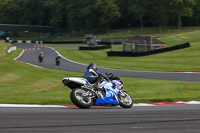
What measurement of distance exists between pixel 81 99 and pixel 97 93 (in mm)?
701

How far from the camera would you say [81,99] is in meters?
10.5

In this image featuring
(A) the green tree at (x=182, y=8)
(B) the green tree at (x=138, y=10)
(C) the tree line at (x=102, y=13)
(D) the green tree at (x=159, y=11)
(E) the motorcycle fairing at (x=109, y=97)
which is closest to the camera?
(E) the motorcycle fairing at (x=109, y=97)

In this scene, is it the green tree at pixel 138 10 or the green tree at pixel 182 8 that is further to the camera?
the green tree at pixel 138 10

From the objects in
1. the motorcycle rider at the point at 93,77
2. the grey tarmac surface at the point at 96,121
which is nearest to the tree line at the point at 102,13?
the motorcycle rider at the point at 93,77

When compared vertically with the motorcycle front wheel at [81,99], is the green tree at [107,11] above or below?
above

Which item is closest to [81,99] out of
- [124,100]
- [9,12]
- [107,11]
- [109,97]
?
[109,97]

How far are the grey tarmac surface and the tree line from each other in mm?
90323

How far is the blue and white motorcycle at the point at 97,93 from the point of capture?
10.4 meters

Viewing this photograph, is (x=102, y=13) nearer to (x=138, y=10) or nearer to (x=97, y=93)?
(x=138, y=10)

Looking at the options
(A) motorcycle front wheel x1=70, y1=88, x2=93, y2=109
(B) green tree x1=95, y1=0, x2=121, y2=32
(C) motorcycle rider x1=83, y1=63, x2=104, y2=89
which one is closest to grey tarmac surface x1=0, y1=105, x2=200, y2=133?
(A) motorcycle front wheel x1=70, y1=88, x2=93, y2=109

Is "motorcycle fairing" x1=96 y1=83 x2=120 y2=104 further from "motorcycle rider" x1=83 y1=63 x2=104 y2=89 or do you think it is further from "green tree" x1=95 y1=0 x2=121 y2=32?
"green tree" x1=95 y1=0 x2=121 y2=32

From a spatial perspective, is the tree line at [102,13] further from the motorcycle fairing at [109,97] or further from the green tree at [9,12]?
the motorcycle fairing at [109,97]

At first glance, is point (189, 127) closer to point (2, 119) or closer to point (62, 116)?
point (62, 116)

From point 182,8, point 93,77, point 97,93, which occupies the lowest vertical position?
point 97,93
